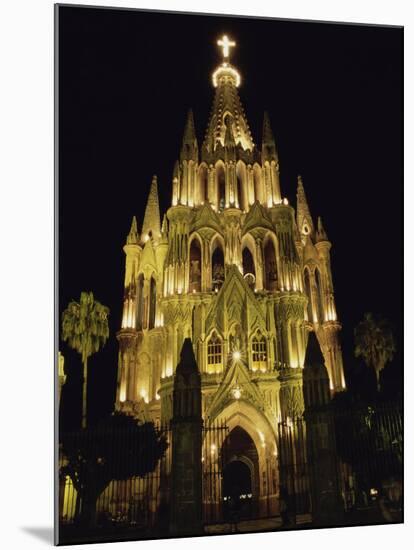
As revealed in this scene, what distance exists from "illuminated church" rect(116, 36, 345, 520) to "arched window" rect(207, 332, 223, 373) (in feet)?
0.11

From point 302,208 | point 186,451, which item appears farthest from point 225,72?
point 186,451

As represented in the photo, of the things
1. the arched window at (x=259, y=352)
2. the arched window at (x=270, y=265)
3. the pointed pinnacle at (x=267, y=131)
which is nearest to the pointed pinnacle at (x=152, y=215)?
the pointed pinnacle at (x=267, y=131)

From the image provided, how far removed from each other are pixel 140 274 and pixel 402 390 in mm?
8423

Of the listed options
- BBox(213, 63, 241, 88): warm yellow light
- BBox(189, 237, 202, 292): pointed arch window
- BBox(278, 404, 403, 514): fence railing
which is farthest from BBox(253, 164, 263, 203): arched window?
BBox(278, 404, 403, 514): fence railing

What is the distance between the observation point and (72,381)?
13.1 meters

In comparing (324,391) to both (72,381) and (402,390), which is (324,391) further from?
(72,381)

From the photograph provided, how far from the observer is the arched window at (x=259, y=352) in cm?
1820

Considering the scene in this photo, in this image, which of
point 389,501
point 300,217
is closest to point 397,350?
point 389,501

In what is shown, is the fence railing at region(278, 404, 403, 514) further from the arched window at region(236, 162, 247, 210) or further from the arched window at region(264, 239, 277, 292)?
the arched window at region(236, 162, 247, 210)

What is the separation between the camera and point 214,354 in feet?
60.8

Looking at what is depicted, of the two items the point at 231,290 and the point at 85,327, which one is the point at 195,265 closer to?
the point at 231,290

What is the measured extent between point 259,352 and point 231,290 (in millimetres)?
2119

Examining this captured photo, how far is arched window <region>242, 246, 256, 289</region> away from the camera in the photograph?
20.9m

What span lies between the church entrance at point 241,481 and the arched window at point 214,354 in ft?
7.07
